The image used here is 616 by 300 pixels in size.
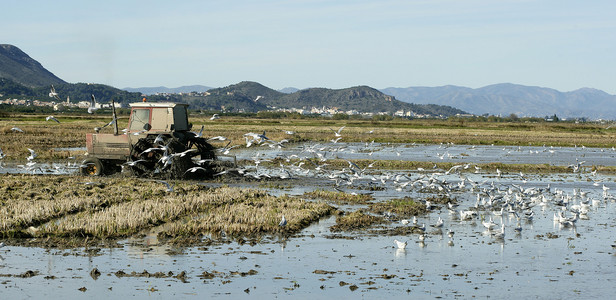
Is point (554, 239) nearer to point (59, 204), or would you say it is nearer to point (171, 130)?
point (59, 204)

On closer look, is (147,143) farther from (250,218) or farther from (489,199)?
(489,199)

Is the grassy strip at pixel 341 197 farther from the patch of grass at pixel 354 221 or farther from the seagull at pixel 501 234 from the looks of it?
the seagull at pixel 501 234

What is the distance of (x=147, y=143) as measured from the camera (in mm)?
22422

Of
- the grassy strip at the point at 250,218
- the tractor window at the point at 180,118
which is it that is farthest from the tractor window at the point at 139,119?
the grassy strip at the point at 250,218

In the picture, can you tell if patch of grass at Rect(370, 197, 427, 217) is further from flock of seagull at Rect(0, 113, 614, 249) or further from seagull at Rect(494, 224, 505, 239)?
seagull at Rect(494, 224, 505, 239)

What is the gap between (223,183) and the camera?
2345cm

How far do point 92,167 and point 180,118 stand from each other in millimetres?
3939

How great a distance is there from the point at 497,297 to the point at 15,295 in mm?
7189

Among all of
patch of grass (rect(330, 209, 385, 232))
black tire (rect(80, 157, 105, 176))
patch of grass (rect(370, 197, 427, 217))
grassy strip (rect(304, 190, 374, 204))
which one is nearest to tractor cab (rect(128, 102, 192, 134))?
black tire (rect(80, 157, 105, 176))

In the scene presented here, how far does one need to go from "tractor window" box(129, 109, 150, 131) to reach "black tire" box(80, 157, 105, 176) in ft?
6.19

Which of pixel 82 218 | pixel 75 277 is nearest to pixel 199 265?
pixel 75 277

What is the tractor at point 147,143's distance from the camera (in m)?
22.4

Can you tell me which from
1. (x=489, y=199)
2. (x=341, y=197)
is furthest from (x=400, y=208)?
(x=489, y=199)

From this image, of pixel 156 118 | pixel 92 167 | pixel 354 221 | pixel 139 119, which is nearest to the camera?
pixel 354 221
